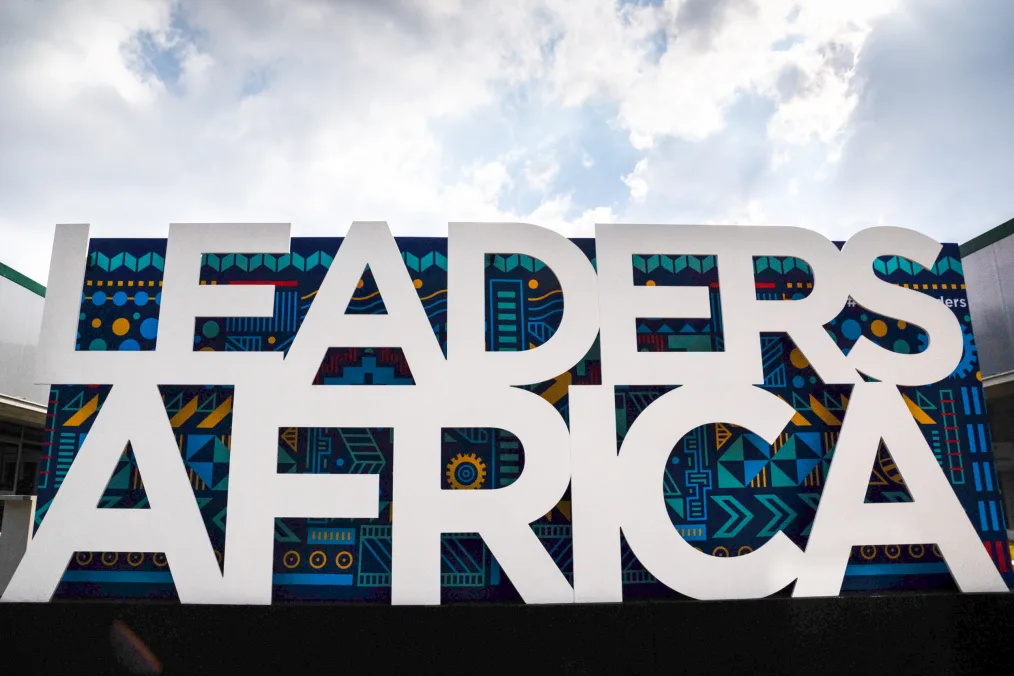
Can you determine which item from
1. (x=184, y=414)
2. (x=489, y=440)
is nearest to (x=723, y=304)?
(x=489, y=440)

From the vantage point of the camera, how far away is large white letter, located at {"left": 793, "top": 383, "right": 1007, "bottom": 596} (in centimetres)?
456

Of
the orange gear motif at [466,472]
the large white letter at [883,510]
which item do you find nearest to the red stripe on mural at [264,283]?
the orange gear motif at [466,472]

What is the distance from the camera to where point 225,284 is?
16.3 ft

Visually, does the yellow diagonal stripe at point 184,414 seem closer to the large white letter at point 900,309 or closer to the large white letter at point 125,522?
the large white letter at point 125,522

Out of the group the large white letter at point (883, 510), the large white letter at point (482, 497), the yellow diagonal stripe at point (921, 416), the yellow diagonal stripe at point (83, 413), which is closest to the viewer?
the large white letter at point (482, 497)

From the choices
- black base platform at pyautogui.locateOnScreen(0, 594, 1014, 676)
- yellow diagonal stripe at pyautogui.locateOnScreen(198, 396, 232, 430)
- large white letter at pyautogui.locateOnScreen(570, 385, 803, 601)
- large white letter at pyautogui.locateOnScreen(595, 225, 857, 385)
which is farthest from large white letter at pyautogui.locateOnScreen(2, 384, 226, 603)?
large white letter at pyautogui.locateOnScreen(595, 225, 857, 385)

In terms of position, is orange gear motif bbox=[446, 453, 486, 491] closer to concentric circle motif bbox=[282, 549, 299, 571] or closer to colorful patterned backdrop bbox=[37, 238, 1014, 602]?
colorful patterned backdrop bbox=[37, 238, 1014, 602]

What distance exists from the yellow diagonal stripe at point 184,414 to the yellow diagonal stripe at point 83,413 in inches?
24.4

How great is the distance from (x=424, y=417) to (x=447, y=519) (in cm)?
70

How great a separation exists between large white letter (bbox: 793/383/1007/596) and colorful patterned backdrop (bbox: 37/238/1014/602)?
0.21 m

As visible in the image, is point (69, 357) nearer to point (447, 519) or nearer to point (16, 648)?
point (16, 648)

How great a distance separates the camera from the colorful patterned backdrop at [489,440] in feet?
15.1

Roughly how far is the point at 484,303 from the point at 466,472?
1231 millimetres

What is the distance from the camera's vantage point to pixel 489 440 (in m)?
4.73
